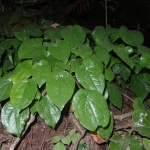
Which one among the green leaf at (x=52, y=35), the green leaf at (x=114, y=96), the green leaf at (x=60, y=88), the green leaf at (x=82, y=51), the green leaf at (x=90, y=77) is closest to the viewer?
the green leaf at (x=60, y=88)

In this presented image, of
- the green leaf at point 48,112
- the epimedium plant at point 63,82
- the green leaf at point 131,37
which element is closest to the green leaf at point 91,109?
the epimedium plant at point 63,82

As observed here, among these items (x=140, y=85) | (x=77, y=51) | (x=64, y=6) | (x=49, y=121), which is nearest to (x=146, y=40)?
(x=64, y=6)

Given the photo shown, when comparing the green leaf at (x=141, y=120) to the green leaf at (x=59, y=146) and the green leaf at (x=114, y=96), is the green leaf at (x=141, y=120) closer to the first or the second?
the green leaf at (x=114, y=96)

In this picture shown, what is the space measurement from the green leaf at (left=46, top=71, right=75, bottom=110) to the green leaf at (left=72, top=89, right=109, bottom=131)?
99 millimetres

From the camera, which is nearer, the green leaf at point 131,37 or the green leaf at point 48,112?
the green leaf at point 48,112

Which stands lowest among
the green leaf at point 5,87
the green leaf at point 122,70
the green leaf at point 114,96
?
the green leaf at point 114,96

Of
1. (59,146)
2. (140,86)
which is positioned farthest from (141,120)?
(59,146)

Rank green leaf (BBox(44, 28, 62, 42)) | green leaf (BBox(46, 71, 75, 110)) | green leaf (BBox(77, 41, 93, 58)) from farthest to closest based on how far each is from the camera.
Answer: green leaf (BBox(44, 28, 62, 42)) → green leaf (BBox(77, 41, 93, 58)) → green leaf (BBox(46, 71, 75, 110))

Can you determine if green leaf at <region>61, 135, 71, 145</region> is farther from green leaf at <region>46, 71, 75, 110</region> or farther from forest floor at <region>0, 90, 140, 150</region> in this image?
green leaf at <region>46, 71, 75, 110</region>

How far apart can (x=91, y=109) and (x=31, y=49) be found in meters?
0.71

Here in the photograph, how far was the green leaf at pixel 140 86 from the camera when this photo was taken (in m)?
1.58

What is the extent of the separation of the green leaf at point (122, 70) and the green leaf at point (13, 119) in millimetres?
1051

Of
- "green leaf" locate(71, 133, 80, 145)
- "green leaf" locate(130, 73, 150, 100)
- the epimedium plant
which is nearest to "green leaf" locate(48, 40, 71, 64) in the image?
the epimedium plant

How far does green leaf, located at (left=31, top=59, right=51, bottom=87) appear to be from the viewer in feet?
3.05
